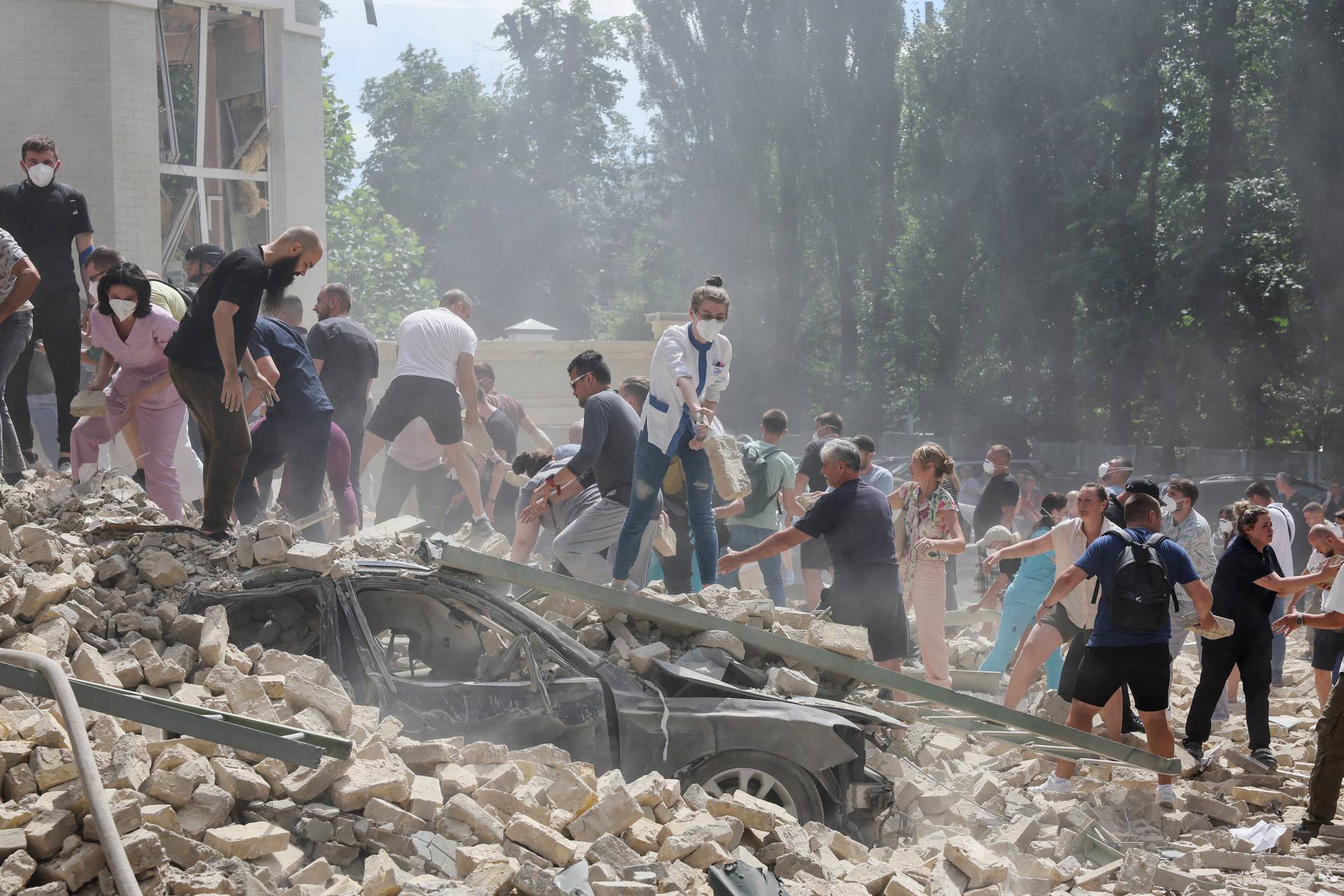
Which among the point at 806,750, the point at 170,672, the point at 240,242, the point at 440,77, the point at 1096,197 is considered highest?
the point at 440,77

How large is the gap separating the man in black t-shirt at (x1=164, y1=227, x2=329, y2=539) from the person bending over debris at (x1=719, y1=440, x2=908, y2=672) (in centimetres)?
274

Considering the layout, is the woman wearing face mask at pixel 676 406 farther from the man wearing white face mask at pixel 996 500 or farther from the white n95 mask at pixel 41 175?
the man wearing white face mask at pixel 996 500

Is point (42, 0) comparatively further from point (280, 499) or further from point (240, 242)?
point (280, 499)

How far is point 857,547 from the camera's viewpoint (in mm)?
7176

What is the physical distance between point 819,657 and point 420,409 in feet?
12.1

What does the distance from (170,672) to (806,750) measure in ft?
9.02

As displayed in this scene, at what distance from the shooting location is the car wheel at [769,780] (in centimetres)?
559

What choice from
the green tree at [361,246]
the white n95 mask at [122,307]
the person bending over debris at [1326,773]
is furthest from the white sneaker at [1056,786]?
the green tree at [361,246]

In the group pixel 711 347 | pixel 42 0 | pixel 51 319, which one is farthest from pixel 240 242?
pixel 711 347

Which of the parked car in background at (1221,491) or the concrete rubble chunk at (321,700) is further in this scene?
the parked car in background at (1221,491)

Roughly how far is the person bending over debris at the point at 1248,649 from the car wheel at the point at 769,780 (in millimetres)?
3608

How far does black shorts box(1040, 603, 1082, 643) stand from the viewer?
26.7 feet

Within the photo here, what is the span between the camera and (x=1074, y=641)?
8094mm

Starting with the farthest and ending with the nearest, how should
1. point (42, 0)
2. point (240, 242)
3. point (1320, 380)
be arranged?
point (1320, 380) → point (240, 242) → point (42, 0)
